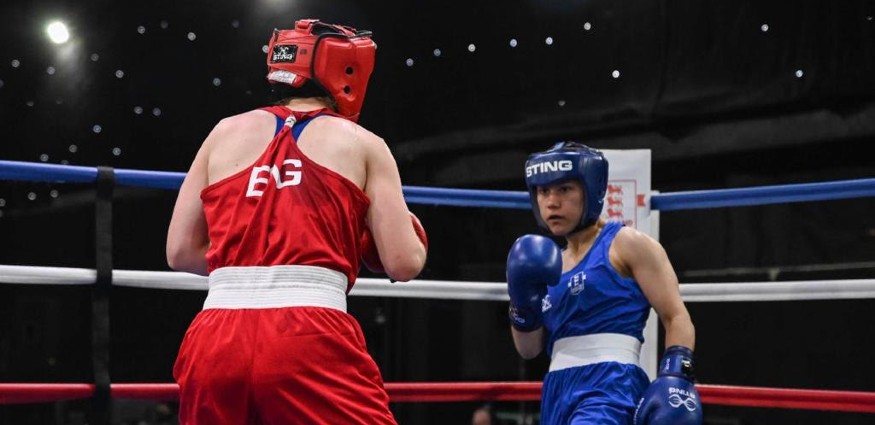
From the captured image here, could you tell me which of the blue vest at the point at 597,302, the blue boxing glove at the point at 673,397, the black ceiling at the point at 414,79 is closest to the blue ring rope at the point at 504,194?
the blue vest at the point at 597,302

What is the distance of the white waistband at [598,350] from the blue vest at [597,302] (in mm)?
16

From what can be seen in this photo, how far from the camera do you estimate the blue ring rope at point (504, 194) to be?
8.42ft

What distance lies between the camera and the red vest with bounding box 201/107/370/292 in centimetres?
180

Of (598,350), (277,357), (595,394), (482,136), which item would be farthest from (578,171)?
(482,136)

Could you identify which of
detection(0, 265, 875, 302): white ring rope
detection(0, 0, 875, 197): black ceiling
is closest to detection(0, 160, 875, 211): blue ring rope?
detection(0, 265, 875, 302): white ring rope

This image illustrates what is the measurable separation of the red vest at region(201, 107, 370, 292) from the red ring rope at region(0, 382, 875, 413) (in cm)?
86

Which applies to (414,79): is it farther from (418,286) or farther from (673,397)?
(673,397)

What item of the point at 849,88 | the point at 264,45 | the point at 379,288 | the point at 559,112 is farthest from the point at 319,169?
the point at 264,45

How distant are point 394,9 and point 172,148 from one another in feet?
4.79

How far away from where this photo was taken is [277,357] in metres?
1.71

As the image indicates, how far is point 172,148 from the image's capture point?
19.9 ft

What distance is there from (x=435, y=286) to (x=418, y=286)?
5 centimetres

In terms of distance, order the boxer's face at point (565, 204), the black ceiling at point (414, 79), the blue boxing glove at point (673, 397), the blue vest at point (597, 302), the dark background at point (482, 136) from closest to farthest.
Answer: the blue boxing glove at point (673, 397)
the blue vest at point (597, 302)
the boxer's face at point (565, 204)
the dark background at point (482, 136)
the black ceiling at point (414, 79)

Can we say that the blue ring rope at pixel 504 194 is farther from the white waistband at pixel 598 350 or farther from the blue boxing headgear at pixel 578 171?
the white waistband at pixel 598 350
